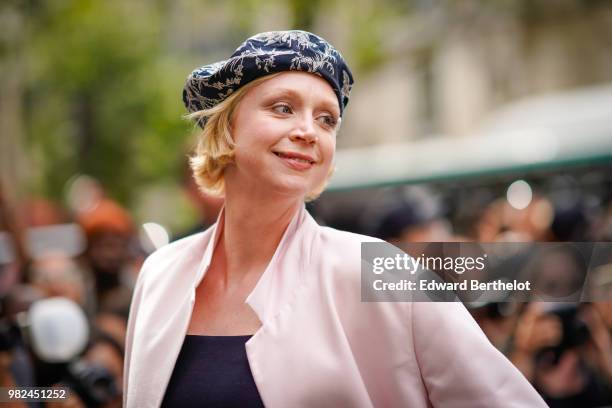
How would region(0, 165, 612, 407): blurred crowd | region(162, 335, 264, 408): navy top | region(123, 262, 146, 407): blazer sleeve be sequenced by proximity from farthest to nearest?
region(0, 165, 612, 407): blurred crowd, region(123, 262, 146, 407): blazer sleeve, region(162, 335, 264, 408): navy top

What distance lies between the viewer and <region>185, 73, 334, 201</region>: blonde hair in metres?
2.58

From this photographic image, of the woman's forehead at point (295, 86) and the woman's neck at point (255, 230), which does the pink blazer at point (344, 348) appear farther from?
the woman's forehead at point (295, 86)

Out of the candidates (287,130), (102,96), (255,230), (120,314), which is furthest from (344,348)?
(102,96)

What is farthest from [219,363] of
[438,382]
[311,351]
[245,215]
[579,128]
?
[579,128]

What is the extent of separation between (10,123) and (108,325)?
16.9m

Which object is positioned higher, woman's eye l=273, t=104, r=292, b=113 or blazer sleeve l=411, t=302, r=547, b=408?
woman's eye l=273, t=104, r=292, b=113

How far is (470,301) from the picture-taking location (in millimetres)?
2982

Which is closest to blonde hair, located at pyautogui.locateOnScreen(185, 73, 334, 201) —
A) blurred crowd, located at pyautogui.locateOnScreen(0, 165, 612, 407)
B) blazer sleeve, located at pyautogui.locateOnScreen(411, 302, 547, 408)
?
blazer sleeve, located at pyautogui.locateOnScreen(411, 302, 547, 408)

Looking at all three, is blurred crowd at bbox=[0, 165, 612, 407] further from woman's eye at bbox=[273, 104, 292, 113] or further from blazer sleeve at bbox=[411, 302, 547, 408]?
woman's eye at bbox=[273, 104, 292, 113]

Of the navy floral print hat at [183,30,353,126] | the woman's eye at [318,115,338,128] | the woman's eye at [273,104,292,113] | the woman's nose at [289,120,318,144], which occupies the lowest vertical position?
the woman's nose at [289,120,318,144]

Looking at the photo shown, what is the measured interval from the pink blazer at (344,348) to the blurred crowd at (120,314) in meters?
1.05

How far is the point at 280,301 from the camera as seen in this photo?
2.46 metres

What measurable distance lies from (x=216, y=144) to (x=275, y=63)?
357 millimetres

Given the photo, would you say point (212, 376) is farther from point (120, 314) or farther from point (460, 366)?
point (120, 314)
